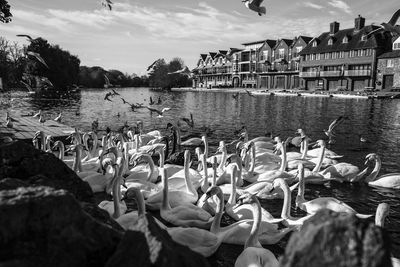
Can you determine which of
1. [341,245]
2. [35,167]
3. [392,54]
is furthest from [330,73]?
[341,245]

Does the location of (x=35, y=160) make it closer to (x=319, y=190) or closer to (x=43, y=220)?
(x=43, y=220)

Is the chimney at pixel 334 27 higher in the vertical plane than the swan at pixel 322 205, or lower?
higher

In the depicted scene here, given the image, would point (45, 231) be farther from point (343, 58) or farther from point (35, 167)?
point (343, 58)

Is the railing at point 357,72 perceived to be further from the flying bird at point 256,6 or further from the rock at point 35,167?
the rock at point 35,167

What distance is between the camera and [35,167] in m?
5.19

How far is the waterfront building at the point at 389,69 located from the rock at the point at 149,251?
66.8 metres

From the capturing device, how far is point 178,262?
299cm

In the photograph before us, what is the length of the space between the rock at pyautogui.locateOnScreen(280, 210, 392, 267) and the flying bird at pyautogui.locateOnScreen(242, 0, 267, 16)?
794 centimetres

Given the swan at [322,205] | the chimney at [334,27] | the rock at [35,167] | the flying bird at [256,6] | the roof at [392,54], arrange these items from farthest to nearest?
the chimney at [334,27] < the roof at [392,54] < the flying bird at [256,6] < the swan at [322,205] < the rock at [35,167]

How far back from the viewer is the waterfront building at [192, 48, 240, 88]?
114750mm

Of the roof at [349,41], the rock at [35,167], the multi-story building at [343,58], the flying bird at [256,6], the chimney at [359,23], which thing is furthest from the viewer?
the chimney at [359,23]

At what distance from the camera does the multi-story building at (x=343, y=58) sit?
66.9 m

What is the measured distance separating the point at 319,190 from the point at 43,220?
10284 mm

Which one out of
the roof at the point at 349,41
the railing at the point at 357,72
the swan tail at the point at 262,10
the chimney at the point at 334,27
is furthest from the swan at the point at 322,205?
the chimney at the point at 334,27
